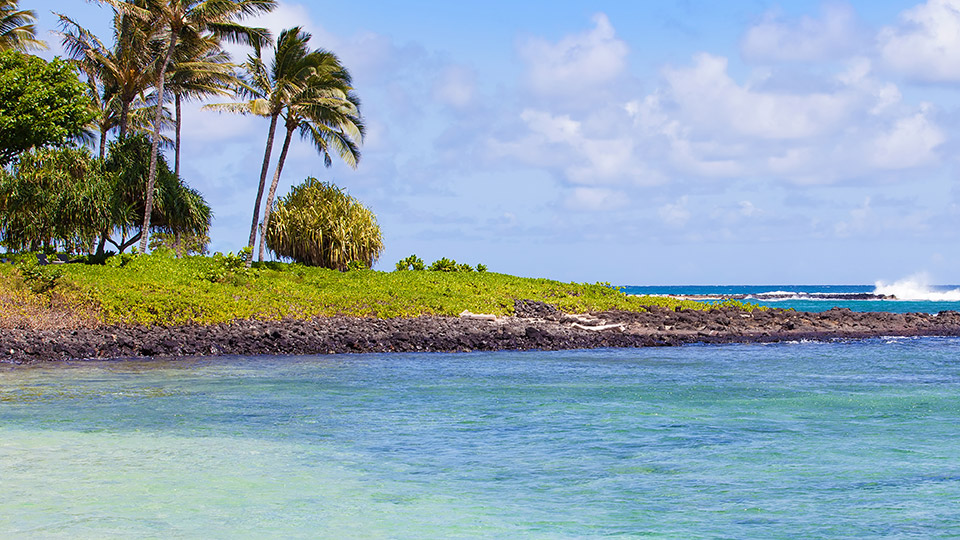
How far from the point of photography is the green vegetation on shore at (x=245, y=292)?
26891 millimetres

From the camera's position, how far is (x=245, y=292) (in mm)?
30766

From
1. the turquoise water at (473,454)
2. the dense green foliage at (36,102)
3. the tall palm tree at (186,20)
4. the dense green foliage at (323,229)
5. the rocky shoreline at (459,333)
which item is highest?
the tall palm tree at (186,20)

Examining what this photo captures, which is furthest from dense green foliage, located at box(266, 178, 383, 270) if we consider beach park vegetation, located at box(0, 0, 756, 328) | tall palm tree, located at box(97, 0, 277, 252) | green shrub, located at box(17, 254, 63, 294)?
green shrub, located at box(17, 254, 63, 294)

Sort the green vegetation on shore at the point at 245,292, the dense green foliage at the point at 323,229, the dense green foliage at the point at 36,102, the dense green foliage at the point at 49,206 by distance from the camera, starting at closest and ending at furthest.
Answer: the green vegetation on shore at the point at 245,292
the dense green foliage at the point at 36,102
the dense green foliage at the point at 49,206
the dense green foliage at the point at 323,229

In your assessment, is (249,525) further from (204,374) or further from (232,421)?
(204,374)

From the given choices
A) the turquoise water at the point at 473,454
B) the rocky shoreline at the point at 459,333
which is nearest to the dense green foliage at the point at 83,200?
the rocky shoreline at the point at 459,333

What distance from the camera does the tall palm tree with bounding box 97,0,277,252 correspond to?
1358 inches

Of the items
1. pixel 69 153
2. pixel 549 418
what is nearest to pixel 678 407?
pixel 549 418

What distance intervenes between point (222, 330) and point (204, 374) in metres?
5.97

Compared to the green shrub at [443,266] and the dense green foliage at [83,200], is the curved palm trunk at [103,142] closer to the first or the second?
the dense green foliage at [83,200]

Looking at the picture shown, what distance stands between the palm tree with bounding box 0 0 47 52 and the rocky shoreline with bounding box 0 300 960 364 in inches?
715

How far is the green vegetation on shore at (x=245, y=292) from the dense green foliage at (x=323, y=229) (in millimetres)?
1915

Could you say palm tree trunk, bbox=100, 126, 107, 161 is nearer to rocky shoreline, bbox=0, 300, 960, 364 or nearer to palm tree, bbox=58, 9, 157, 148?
palm tree, bbox=58, 9, 157, 148

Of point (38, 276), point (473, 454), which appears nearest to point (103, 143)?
point (38, 276)
